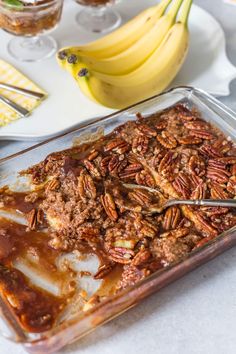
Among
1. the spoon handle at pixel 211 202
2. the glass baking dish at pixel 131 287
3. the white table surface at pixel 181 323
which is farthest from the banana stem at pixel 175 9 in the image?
the white table surface at pixel 181 323

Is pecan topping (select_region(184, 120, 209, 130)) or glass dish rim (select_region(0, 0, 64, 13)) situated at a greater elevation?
glass dish rim (select_region(0, 0, 64, 13))

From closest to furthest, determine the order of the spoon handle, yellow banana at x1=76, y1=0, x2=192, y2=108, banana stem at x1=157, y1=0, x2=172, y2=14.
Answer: the spoon handle → yellow banana at x1=76, y1=0, x2=192, y2=108 → banana stem at x1=157, y1=0, x2=172, y2=14

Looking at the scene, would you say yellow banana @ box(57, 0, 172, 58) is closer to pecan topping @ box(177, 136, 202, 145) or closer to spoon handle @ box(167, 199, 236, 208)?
pecan topping @ box(177, 136, 202, 145)

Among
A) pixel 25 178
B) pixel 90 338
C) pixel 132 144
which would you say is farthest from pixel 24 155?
pixel 90 338

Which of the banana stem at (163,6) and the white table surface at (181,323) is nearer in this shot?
the white table surface at (181,323)

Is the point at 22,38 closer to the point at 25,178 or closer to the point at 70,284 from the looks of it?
the point at 25,178

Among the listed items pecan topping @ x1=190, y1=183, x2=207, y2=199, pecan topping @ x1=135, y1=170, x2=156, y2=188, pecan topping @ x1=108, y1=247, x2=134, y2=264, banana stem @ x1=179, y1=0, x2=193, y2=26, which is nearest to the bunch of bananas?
banana stem @ x1=179, y1=0, x2=193, y2=26

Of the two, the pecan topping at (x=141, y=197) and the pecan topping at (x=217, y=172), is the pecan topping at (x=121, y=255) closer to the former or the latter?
the pecan topping at (x=141, y=197)
